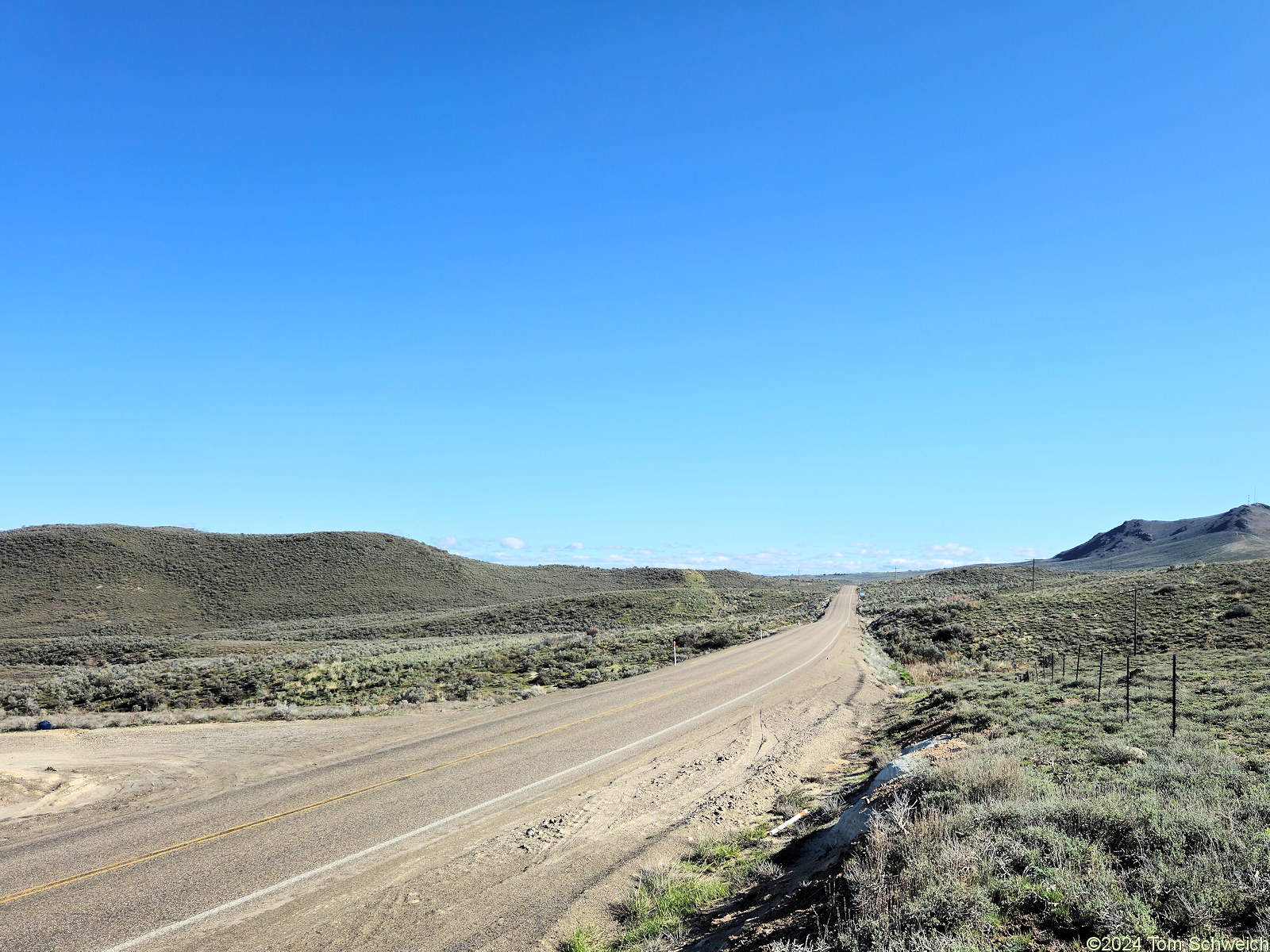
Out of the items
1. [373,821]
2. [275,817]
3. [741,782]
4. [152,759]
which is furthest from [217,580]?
[741,782]

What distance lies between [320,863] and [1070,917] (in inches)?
338

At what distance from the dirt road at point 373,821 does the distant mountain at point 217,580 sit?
70478 millimetres

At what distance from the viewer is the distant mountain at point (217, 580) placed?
272ft

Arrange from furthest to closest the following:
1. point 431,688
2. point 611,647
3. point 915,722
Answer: point 611,647, point 431,688, point 915,722

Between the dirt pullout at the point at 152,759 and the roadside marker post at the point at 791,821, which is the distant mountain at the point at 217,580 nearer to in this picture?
the dirt pullout at the point at 152,759

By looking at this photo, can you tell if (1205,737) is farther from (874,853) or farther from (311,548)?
(311,548)

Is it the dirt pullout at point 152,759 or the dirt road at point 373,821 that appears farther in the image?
the dirt pullout at point 152,759

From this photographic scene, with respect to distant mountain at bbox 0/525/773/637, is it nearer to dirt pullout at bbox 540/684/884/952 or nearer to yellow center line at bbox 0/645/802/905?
dirt pullout at bbox 540/684/884/952

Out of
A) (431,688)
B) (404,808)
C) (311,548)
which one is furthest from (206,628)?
(404,808)

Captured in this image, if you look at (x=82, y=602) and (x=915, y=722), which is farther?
(x=82, y=602)

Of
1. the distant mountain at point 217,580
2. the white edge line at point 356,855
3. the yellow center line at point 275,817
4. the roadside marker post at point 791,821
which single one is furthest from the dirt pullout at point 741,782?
the distant mountain at point 217,580

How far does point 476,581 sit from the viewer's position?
116000mm

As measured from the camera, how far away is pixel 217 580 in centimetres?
9794

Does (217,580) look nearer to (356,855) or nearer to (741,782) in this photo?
(356,855)
